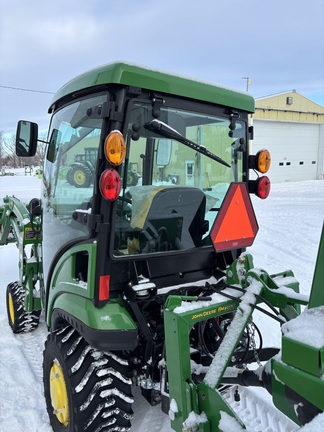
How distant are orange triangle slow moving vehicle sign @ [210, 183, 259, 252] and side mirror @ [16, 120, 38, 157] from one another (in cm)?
155

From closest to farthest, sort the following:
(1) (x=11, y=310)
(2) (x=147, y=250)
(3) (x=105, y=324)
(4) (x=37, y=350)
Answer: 1. (3) (x=105, y=324)
2. (2) (x=147, y=250)
3. (4) (x=37, y=350)
4. (1) (x=11, y=310)

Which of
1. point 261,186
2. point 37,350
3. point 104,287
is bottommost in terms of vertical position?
point 37,350

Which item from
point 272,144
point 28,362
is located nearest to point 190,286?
point 28,362

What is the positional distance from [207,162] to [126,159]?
693 mm

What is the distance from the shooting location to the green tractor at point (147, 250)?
2066 millimetres

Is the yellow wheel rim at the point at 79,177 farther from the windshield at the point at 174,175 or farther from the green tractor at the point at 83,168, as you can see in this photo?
the windshield at the point at 174,175

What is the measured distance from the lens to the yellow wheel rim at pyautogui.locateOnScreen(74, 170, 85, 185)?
246 centimetres

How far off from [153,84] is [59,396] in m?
2.04

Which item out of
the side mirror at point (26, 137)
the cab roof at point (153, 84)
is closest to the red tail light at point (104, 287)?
the cab roof at point (153, 84)

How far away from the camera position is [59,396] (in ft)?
8.14

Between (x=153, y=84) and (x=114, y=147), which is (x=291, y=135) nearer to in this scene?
(x=153, y=84)

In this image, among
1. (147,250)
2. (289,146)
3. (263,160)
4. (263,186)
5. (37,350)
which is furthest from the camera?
(289,146)

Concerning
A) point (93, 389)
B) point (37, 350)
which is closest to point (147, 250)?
point (93, 389)

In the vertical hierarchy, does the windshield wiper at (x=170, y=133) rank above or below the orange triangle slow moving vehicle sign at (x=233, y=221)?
above
